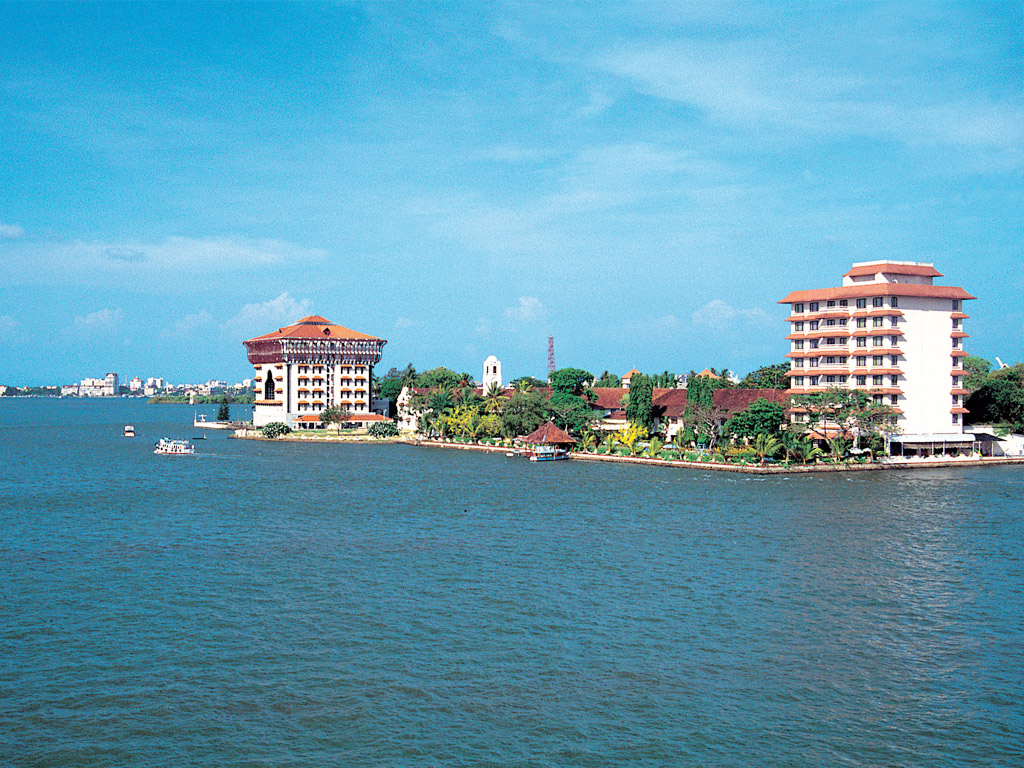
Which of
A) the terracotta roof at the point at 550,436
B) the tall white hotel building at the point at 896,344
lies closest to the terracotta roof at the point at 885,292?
the tall white hotel building at the point at 896,344

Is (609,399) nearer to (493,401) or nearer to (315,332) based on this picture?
(493,401)

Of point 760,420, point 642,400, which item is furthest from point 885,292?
point 642,400

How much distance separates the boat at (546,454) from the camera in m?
66.6

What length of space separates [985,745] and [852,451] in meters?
46.0

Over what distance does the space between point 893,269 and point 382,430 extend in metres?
52.1

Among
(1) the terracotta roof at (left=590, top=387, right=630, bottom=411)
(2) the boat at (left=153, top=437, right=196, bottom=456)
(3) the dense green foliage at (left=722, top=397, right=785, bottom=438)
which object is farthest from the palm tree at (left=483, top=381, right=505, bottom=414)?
(3) the dense green foliage at (left=722, top=397, right=785, bottom=438)

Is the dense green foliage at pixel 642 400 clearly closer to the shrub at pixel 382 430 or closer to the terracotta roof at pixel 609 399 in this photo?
the terracotta roof at pixel 609 399

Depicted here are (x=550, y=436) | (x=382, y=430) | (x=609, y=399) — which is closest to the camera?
(x=550, y=436)

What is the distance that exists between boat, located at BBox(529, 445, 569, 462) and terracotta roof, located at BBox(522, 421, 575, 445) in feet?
2.59

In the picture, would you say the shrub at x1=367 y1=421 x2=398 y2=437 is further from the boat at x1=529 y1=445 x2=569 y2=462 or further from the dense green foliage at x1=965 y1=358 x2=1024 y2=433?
the dense green foliage at x1=965 y1=358 x2=1024 y2=433

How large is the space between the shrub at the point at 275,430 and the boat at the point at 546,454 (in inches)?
1366

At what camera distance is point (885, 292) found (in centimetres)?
6194

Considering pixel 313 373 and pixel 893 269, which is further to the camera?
pixel 313 373

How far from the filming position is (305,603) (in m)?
24.4
